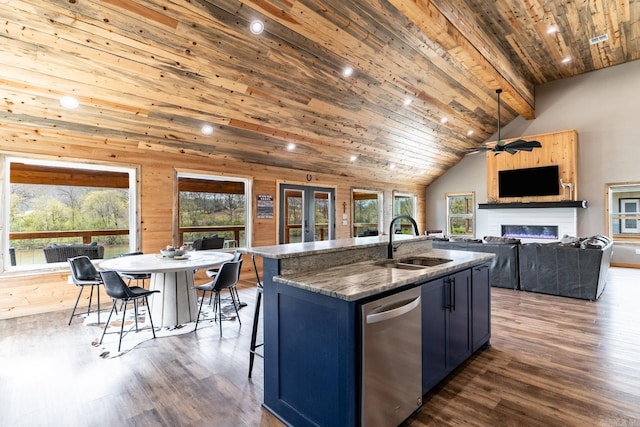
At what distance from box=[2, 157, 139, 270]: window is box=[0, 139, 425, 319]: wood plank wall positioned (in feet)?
0.52

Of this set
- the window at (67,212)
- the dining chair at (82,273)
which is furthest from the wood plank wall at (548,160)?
the dining chair at (82,273)

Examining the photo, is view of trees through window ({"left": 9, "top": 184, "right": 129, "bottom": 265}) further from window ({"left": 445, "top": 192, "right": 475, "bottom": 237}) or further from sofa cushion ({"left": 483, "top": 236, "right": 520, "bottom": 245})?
window ({"left": 445, "top": 192, "right": 475, "bottom": 237})

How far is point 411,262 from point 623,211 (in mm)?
7599

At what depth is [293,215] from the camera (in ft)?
23.7

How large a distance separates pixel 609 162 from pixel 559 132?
1272 millimetres

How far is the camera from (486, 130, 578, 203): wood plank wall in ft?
24.7

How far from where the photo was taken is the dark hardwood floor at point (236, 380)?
Result: 206 cm

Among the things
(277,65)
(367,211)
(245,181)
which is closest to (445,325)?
(277,65)

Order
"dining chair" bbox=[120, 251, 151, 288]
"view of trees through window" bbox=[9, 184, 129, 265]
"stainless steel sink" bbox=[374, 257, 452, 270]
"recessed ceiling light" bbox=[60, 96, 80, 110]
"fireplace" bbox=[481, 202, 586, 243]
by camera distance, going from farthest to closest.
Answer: "fireplace" bbox=[481, 202, 586, 243]
"view of trees through window" bbox=[9, 184, 129, 265]
"dining chair" bbox=[120, 251, 151, 288]
"recessed ceiling light" bbox=[60, 96, 80, 110]
"stainless steel sink" bbox=[374, 257, 452, 270]

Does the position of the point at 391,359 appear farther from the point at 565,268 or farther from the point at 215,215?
the point at 215,215

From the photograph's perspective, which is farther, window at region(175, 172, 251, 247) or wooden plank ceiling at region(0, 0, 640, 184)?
window at region(175, 172, 251, 247)

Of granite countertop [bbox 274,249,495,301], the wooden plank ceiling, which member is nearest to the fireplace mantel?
the wooden plank ceiling

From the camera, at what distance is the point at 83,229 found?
591 cm

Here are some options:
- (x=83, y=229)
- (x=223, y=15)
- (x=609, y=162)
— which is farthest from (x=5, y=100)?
(x=609, y=162)
